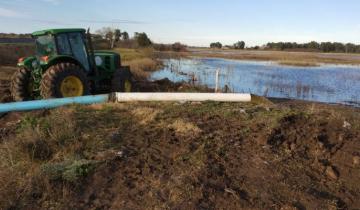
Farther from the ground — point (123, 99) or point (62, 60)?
point (62, 60)

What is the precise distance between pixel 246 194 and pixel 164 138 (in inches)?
79.3

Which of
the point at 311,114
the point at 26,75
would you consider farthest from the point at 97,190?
the point at 26,75

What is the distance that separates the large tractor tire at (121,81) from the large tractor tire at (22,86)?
2309mm

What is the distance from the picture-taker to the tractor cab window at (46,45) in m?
11.3

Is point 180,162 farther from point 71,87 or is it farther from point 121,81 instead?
point 121,81

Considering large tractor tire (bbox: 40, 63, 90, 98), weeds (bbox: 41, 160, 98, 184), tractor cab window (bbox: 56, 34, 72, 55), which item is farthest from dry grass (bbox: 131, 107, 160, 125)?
tractor cab window (bbox: 56, 34, 72, 55)

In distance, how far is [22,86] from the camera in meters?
11.7

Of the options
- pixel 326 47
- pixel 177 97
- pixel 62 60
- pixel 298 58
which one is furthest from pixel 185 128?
pixel 326 47

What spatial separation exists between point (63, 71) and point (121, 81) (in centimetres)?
205

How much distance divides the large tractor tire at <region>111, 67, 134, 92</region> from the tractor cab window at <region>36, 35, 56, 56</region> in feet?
6.26

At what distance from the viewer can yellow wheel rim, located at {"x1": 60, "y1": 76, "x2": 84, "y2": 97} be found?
425 inches

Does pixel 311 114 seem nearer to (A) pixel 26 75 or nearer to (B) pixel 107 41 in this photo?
(A) pixel 26 75

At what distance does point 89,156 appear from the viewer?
20.2 ft

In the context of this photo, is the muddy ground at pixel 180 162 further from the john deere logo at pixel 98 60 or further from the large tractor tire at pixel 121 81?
the john deere logo at pixel 98 60
